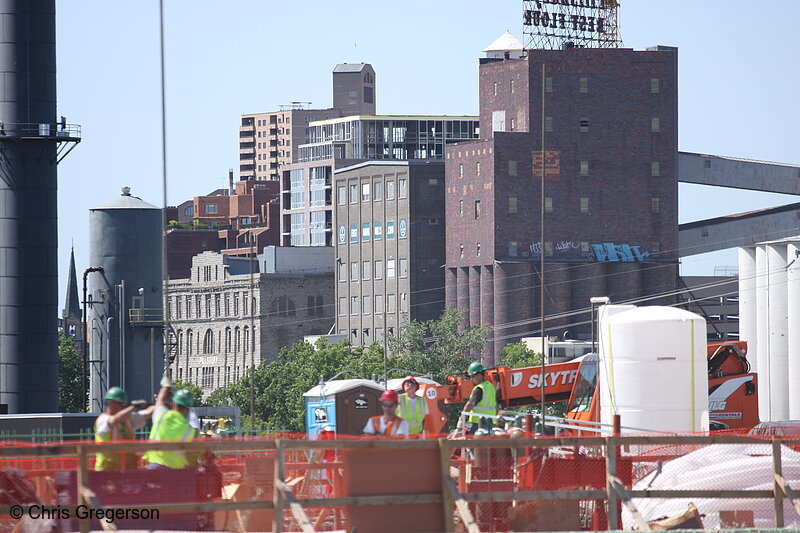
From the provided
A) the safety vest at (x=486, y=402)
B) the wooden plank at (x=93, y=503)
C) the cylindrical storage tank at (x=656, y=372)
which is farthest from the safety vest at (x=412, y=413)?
the wooden plank at (x=93, y=503)

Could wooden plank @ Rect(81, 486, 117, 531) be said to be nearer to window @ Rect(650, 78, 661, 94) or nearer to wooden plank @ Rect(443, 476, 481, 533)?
wooden plank @ Rect(443, 476, 481, 533)

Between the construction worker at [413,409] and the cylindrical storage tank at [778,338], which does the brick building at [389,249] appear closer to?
the cylindrical storage tank at [778,338]

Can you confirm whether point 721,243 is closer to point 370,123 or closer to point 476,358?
point 476,358

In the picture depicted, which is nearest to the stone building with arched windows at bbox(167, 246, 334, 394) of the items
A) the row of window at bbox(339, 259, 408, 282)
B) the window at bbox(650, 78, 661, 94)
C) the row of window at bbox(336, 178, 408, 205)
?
A: the row of window at bbox(339, 259, 408, 282)

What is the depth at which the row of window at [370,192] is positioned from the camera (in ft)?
460

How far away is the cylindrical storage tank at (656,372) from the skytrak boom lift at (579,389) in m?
2.26

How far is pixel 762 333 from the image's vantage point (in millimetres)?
79938

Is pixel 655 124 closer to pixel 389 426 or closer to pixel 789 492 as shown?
pixel 389 426

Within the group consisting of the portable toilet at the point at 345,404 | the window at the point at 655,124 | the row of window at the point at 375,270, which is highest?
the window at the point at 655,124

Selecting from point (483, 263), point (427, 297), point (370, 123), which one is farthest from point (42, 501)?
point (370, 123)

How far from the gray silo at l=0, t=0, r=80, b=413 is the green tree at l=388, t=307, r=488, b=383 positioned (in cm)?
5196

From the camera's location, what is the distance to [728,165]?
413ft

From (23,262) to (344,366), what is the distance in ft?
178

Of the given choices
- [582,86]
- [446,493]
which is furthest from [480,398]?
[582,86]
